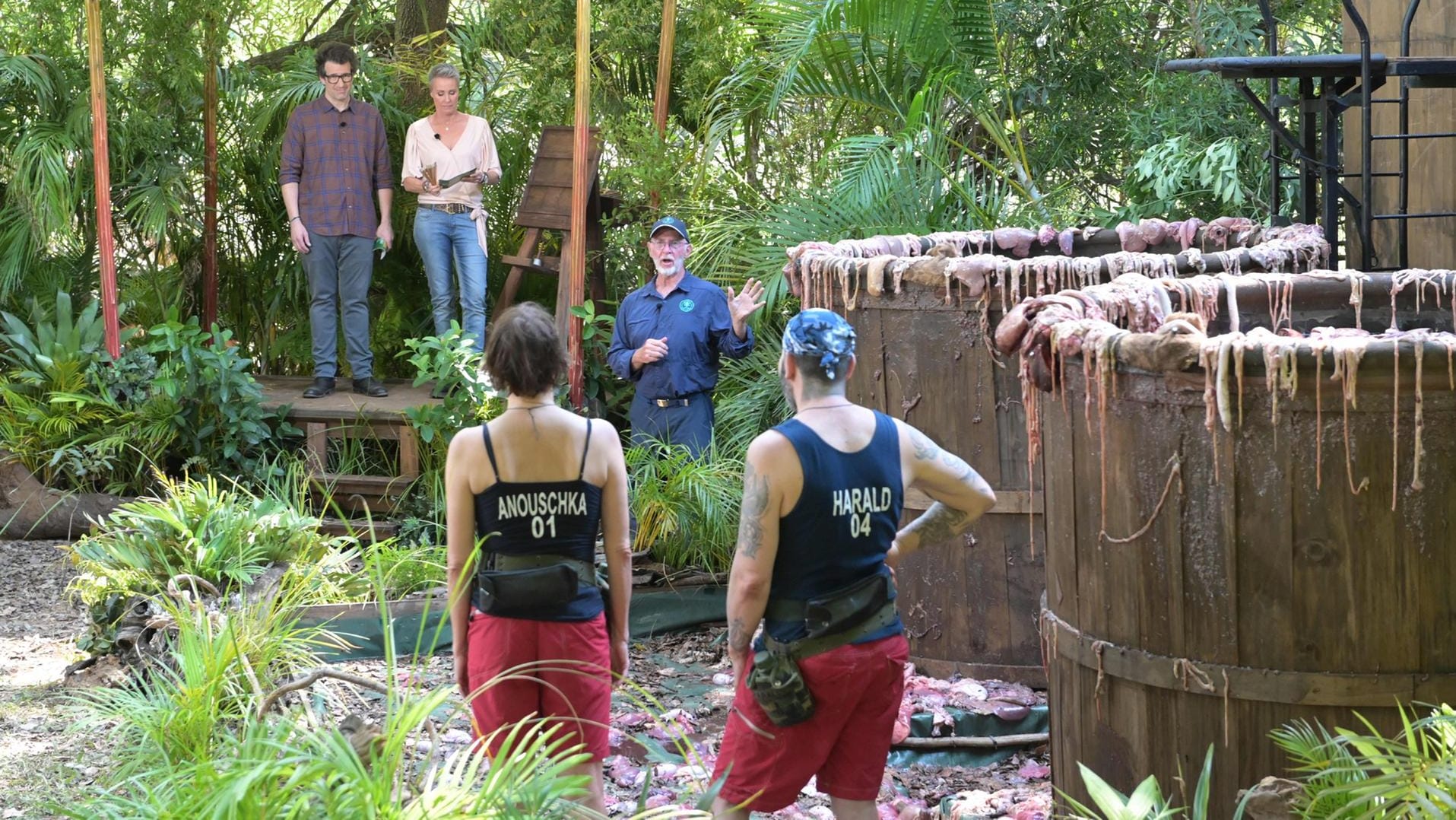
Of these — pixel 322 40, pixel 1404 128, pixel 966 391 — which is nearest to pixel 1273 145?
pixel 1404 128

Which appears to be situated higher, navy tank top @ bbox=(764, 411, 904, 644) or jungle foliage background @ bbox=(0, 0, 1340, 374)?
jungle foliage background @ bbox=(0, 0, 1340, 374)

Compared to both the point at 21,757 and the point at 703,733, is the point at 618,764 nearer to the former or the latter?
the point at 703,733

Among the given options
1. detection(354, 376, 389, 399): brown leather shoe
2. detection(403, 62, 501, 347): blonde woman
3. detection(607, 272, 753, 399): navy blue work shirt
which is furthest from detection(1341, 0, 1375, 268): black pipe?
detection(354, 376, 389, 399): brown leather shoe

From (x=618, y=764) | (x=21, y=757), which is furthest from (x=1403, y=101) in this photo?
(x=21, y=757)

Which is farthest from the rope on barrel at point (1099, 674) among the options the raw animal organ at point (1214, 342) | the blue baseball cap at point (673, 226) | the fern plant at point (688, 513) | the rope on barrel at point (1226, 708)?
the blue baseball cap at point (673, 226)

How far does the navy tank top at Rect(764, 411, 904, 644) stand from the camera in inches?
146

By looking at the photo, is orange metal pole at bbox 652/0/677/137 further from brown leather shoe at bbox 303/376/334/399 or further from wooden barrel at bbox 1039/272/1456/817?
wooden barrel at bbox 1039/272/1456/817

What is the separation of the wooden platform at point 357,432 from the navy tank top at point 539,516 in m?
4.46

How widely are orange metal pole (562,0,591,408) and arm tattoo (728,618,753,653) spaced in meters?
4.41

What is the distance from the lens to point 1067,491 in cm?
412

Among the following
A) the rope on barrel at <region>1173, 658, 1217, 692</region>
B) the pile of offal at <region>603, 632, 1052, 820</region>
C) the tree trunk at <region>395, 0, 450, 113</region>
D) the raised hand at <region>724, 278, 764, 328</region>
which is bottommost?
the pile of offal at <region>603, 632, 1052, 820</region>

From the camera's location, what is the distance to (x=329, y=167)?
898cm

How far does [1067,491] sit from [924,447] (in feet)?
1.45

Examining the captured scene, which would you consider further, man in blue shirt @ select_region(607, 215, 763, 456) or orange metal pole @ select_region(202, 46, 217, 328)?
orange metal pole @ select_region(202, 46, 217, 328)
